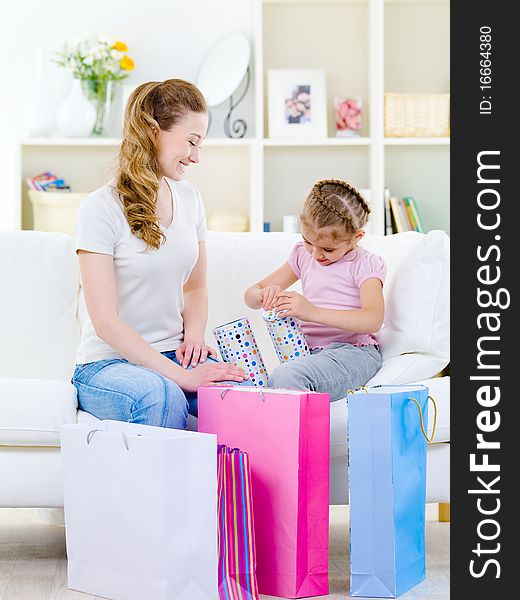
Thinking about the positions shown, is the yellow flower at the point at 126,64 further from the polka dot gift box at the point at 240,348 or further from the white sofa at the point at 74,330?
the polka dot gift box at the point at 240,348

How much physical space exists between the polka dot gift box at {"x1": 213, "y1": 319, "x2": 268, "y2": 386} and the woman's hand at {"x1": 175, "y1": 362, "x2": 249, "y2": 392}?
10 centimetres

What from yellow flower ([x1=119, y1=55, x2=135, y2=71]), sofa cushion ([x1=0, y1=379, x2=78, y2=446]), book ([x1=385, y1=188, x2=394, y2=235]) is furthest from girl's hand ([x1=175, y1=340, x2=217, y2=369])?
yellow flower ([x1=119, y1=55, x2=135, y2=71])

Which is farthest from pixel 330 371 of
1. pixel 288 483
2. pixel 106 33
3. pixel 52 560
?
pixel 106 33

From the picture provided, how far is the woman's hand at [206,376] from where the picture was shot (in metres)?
1.92

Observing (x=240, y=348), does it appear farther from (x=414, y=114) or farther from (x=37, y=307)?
(x=414, y=114)

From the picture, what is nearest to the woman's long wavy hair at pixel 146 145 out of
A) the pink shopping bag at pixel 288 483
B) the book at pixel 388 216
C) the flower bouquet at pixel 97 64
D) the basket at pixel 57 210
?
the pink shopping bag at pixel 288 483

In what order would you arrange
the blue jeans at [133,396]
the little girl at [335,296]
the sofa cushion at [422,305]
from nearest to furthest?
the blue jeans at [133,396]
the little girl at [335,296]
the sofa cushion at [422,305]

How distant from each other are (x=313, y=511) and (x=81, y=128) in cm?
233

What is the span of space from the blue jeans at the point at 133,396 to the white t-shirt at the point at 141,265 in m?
0.11

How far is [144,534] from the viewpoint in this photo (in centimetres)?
159

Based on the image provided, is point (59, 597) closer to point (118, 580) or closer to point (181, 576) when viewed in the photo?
point (118, 580)

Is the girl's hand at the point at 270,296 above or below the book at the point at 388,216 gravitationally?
below

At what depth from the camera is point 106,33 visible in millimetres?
3795

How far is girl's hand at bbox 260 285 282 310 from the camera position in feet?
6.91
